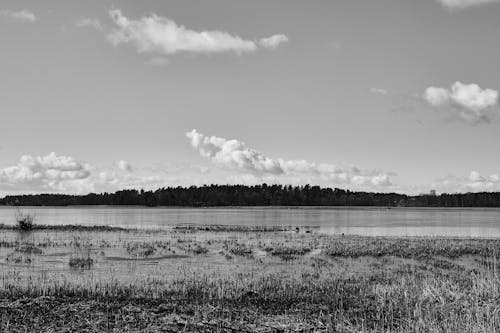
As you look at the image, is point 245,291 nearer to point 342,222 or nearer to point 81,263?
point 81,263

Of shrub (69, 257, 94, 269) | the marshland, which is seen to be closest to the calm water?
the marshland

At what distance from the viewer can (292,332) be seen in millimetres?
11359

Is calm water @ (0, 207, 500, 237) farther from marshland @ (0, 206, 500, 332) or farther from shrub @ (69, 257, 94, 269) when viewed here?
shrub @ (69, 257, 94, 269)

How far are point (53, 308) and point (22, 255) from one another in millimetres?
17803

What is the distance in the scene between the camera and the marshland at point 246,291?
11.9 metres

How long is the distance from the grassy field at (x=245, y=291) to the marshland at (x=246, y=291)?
0.04m

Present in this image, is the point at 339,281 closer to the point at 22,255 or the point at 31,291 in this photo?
the point at 31,291

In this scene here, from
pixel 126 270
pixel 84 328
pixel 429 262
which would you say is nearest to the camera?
pixel 84 328

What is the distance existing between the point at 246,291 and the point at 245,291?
1.8 inches

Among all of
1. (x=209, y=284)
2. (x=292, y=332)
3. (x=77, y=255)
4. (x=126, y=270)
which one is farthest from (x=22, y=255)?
(x=292, y=332)

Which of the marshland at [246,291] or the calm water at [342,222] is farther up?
the marshland at [246,291]

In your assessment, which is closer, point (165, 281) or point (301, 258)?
point (165, 281)

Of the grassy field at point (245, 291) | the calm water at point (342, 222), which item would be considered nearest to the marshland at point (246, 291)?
the grassy field at point (245, 291)

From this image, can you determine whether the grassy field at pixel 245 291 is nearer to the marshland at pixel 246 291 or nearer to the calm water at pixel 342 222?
the marshland at pixel 246 291
